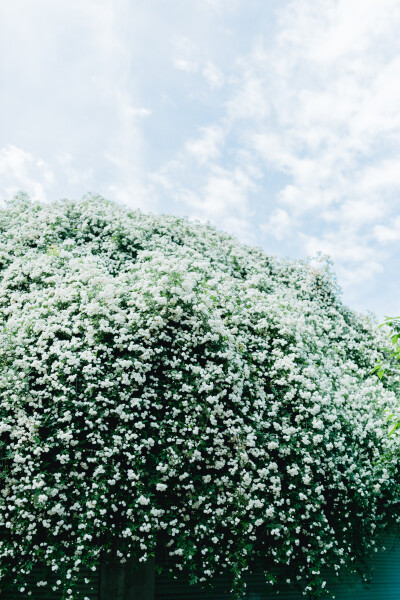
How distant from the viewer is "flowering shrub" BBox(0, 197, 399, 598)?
20.0 feet

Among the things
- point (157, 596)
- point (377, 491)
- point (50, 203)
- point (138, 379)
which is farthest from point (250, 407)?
point (50, 203)

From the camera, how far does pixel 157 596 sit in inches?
287

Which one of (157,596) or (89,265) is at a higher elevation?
(89,265)

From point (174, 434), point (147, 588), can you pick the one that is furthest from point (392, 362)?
point (147, 588)

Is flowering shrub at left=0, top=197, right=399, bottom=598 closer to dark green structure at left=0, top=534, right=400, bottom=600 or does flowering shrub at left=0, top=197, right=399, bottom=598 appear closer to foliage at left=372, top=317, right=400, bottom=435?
dark green structure at left=0, top=534, right=400, bottom=600

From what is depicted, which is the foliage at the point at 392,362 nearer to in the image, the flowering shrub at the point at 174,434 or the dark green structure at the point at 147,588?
the flowering shrub at the point at 174,434

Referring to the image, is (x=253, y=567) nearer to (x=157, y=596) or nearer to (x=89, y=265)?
(x=157, y=596)

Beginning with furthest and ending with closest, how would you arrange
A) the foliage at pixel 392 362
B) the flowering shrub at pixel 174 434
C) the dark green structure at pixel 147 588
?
the dark green structure at pixel 147 588, the flowering shrub at pixel 174 434, the foliage at pixel 392 362

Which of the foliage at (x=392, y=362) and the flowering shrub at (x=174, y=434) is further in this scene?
the flowering shrub at (x=174, y=434)

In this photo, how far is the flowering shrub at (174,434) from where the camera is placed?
6.10 m

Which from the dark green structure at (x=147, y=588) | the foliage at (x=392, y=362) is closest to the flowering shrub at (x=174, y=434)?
the dark green structure at (x=147, y=588)

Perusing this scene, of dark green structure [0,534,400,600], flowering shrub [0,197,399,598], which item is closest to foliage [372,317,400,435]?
flowering shrub [0,197,399,598]

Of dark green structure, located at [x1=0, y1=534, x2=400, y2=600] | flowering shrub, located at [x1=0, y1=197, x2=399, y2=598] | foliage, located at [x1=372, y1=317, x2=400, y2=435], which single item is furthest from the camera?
dark green structure, located at [x1=0, y1=534, x2=400, y2=600]

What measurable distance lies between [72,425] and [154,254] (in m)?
4.38
